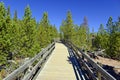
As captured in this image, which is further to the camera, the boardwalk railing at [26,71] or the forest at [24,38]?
the forest at [24,38]

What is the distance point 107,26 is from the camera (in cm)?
5484

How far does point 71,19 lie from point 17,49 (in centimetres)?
3614

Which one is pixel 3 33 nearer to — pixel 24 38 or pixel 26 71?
pixel 24 38

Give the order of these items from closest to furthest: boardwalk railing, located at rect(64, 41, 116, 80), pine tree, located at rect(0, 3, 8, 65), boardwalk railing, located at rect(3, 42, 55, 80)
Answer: boardwalk railing, located at rect(3, 42, 55, 80) → boardwalk railing, located at rect(64, 41, 116, 80) → pine tree, located at rect(0, 3, 8, 65)

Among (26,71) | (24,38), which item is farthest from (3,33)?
(26,71)

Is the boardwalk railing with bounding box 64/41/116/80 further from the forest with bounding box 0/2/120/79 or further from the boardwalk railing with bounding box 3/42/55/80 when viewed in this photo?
the forest with bounding box 0/2/120/79

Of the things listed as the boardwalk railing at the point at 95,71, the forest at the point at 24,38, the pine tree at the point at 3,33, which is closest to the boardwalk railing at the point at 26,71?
the boardwalk railing at the point at 95,71

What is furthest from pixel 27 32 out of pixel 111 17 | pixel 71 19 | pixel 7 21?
pixel 71 19

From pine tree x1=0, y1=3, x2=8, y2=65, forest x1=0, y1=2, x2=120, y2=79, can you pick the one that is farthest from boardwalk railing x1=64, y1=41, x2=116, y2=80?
pine tree x1=0, y1=3, x2=8, y2=65

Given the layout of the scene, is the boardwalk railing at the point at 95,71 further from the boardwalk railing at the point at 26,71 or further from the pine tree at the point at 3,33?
the pine tree at the point at 3,33

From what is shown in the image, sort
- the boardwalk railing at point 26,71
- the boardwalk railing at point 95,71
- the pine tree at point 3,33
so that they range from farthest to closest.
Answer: the pine tree at point 3,33, the boardwalk railing at point 95,71, the boardwalk railing at point 26,71

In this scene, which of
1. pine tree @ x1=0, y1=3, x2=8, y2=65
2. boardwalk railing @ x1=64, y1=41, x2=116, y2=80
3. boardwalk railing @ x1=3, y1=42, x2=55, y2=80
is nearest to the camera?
boardwalk railing @ x1=3, y1=42, x2=55, y2=80

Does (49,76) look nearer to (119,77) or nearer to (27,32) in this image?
(119,77)

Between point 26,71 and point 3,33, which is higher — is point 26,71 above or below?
below
